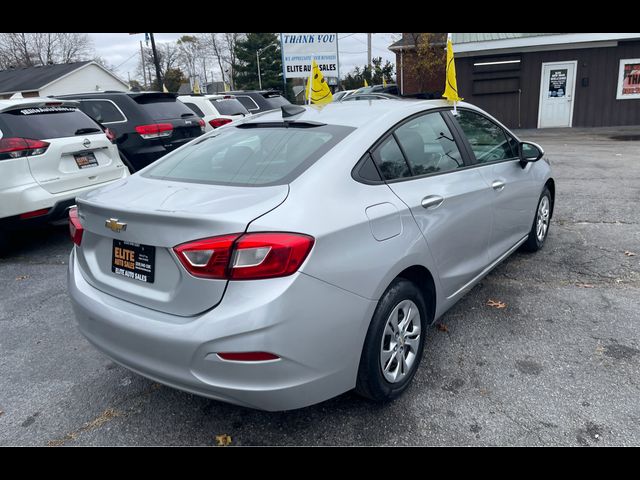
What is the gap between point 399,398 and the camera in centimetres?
287

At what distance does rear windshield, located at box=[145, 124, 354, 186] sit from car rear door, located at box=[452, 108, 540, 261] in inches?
54.4

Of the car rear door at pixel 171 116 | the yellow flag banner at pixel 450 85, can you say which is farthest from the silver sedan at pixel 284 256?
the car rear door at pixel 171 116

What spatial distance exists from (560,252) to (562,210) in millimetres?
1894

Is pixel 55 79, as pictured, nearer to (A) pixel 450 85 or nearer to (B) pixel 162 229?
(A) pixel 450 85

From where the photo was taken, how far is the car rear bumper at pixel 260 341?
6.86 feet

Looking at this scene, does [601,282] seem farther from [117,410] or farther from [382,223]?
[117,410]

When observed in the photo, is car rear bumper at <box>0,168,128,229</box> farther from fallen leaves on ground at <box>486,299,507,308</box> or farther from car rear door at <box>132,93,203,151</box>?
fallen leaves on ground at <box>486,299,507,308</box>

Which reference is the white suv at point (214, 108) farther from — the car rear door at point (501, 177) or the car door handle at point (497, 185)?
the car door handle at point (497, 185)

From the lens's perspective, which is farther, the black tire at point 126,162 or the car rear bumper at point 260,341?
the black tire at point 126,162

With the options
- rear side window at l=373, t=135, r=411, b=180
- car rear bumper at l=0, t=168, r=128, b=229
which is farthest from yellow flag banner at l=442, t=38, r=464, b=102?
car rear bumper at l=0, t=168, r=128, b=229

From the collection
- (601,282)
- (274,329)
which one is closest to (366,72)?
(601,282)

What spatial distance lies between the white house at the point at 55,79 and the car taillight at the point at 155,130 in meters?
28.6
